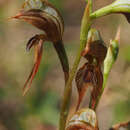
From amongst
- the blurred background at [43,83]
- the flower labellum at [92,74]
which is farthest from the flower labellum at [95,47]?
the blurred background at [43,83]

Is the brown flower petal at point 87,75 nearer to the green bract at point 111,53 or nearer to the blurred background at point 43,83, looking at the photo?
the green bract at point 111,53

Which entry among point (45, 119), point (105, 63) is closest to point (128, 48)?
point (45, 119)

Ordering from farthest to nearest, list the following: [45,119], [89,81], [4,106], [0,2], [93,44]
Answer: [0,2], [4,106], [45,119], [89,81], [93,44]

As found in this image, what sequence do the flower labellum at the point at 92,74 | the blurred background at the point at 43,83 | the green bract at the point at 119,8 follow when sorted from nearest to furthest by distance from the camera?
the green bract at the point at 119,8, the flower labellum at the point at 92,74, the blurred background at the point at 43,83

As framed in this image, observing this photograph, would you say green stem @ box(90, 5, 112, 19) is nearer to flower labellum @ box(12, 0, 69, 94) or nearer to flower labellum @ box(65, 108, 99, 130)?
flower labellum @ box(12, 0, 69, 94)

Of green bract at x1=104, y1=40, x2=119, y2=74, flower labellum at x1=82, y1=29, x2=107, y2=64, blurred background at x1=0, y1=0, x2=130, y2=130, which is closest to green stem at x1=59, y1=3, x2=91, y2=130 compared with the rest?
flower labellum at x1=82, y1=29, x2=107, y2=64

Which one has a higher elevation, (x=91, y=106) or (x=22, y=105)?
(x=91, y=106)

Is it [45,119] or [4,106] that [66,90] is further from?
[4,106]

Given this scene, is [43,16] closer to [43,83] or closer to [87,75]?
[87,75]
